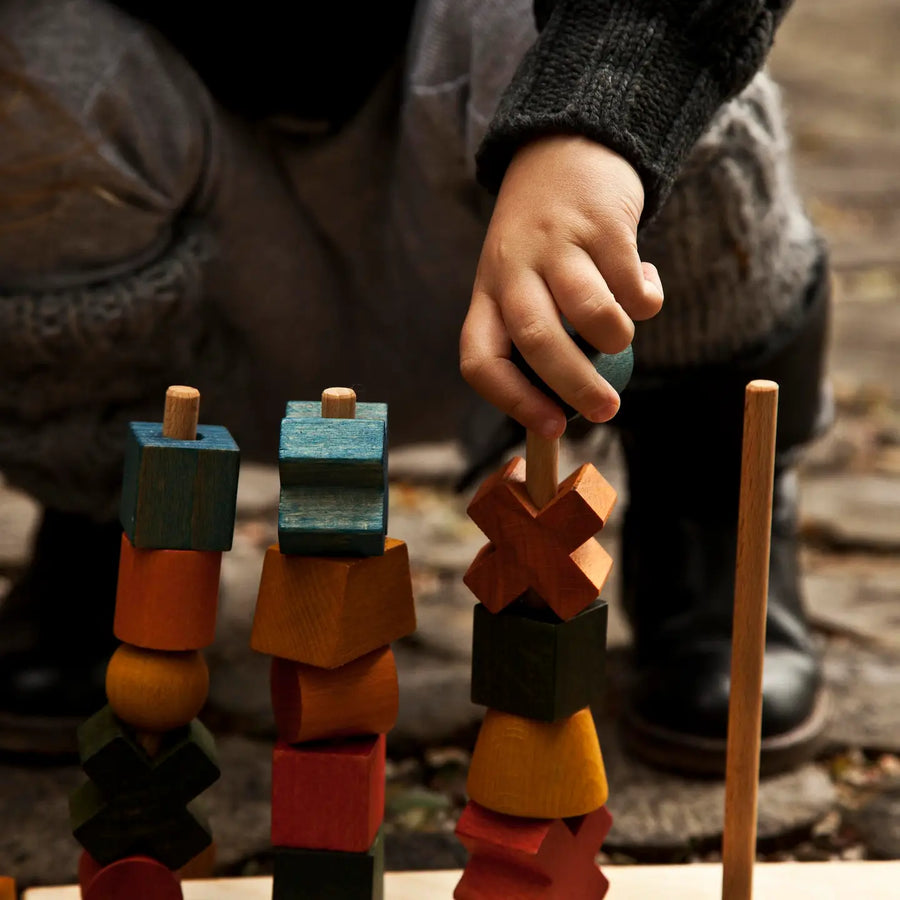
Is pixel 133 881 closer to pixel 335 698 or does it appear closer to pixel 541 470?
pixel 335 698

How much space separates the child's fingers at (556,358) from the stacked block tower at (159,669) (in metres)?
0.18

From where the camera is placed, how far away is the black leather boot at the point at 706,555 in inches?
52.1

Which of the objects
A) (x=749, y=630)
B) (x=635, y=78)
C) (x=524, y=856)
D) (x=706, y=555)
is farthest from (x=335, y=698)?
(x=706, y=555)

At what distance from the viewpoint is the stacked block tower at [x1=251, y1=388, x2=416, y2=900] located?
0.80 metres

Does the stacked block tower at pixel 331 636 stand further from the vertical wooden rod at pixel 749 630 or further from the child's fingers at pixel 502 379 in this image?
the vertical wooden rod at pixel 749 630

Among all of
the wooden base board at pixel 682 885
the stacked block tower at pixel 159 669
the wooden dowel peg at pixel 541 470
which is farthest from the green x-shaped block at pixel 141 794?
the wooden dowel peg at pixel 541 470

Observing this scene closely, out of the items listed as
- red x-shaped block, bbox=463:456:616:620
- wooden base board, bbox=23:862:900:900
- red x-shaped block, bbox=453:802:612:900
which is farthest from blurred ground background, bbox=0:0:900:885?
red x-shaped block, bbox=463:456:616:620

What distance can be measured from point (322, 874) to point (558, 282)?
37 cm

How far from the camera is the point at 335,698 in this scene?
84 centimetres

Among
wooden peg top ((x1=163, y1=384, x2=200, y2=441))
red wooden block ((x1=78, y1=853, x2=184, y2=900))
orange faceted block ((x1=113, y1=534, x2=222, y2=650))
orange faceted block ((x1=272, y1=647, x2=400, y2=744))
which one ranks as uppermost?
wooden peg top ((x1=163, y1=384, x2=200, y2=441))

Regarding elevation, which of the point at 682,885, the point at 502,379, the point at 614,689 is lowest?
the point at 614,689

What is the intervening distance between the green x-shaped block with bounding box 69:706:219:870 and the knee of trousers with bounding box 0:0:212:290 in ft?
1.51

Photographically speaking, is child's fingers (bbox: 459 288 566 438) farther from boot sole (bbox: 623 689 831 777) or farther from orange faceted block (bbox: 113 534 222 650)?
boot sole (bbox: 623 689 831 777)

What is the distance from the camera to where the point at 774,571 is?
4.66 ft
